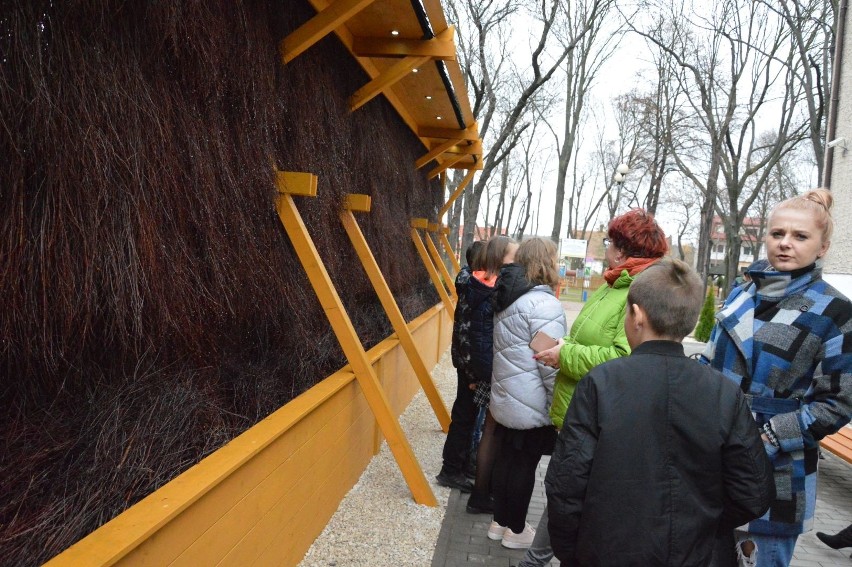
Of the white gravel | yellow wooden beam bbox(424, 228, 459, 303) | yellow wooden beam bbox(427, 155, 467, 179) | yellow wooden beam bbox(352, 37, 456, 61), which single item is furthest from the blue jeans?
yellow wooden beam bbox(427, 155, 467, 179)

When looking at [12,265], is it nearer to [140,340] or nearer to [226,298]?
[140,340]

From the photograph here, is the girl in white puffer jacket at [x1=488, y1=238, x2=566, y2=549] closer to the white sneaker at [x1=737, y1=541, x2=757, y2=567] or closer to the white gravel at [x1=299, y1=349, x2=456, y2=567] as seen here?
the white gravel at [x1=299, y1=349, x2=456, y2=567]

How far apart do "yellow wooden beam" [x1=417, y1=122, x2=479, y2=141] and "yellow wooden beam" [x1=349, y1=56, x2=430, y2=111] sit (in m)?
3.25

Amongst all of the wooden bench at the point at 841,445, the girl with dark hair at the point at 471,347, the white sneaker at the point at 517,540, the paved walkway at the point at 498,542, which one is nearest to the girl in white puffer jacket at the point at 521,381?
the white sneaker at the point at 517,540

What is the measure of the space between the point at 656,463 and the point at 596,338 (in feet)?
2.81

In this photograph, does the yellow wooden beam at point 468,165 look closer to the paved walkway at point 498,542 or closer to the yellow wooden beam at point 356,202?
the yellow wooden beam at point 356,202

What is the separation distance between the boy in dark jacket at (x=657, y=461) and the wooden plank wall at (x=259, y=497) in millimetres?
1133

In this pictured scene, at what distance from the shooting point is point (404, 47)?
4.74 m

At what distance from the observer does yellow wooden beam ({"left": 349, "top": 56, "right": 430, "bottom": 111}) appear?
4.72 meters

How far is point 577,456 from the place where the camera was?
1.78 meters

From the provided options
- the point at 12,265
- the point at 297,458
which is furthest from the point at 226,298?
the point at 12,265

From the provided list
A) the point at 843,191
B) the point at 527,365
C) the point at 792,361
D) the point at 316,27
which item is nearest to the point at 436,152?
the point at 316,27

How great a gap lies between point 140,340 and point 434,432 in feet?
11.8

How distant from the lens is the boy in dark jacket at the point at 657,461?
5.72 feet
